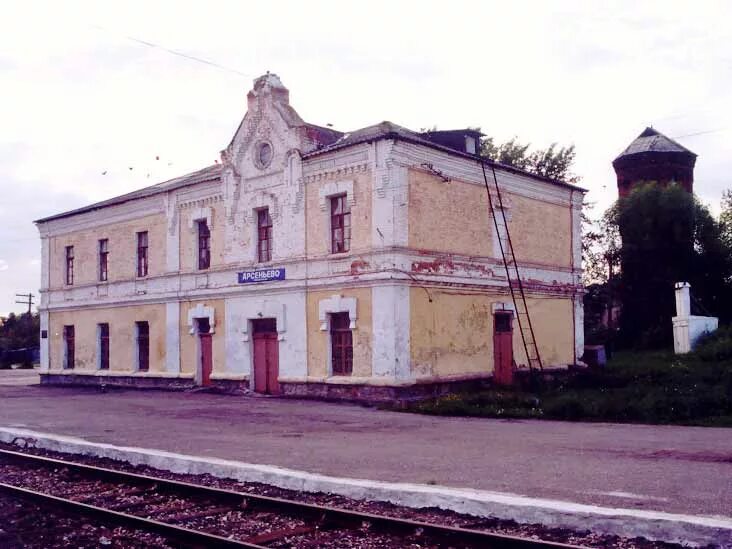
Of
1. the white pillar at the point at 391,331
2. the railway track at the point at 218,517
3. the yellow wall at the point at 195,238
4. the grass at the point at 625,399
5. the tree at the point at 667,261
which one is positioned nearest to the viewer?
the railway track at the point at 218,517

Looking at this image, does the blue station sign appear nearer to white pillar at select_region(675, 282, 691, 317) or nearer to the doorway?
the doorway

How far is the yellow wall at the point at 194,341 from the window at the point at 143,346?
2.24 metres

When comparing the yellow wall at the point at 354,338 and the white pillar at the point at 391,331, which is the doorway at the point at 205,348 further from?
the white pillar at the point at 391,331

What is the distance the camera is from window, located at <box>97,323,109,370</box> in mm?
29109

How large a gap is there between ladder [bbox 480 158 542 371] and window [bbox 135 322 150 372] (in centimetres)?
1251

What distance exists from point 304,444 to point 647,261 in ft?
97.3

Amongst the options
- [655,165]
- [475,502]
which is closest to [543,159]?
[655,165]

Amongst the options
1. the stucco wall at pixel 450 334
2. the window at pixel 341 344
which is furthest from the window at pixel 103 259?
the stucco wall at pixel 450 334

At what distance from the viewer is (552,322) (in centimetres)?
2516

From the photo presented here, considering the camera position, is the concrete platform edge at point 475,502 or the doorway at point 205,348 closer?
the concrete platform edge at point 475,502

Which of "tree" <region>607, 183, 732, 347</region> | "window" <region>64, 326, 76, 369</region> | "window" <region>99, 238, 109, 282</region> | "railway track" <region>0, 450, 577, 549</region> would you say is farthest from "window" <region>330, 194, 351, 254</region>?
"tree" <region>607, 183, 732, 347</region>

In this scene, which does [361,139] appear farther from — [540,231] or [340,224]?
[540,231]

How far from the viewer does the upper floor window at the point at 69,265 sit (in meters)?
30.8

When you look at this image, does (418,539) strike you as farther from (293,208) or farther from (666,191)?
(666,191)
